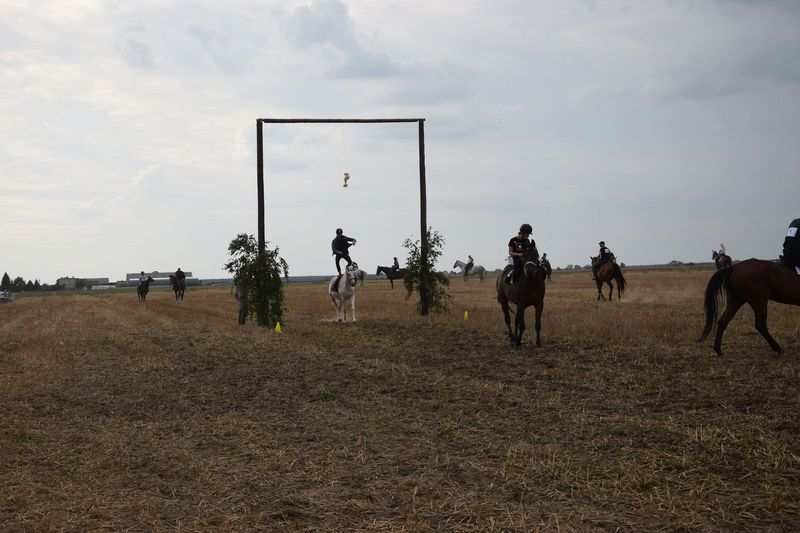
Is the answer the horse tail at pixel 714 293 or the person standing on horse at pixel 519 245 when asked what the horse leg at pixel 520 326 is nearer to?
the person standing on horse at pixel 519 245

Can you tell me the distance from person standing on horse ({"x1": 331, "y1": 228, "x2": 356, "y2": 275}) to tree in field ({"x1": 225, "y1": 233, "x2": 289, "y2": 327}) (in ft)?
5.57

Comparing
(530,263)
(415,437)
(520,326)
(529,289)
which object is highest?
(530,263)

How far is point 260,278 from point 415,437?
1706cm

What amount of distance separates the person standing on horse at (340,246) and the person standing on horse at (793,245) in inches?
577

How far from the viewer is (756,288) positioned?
1328 centimetres

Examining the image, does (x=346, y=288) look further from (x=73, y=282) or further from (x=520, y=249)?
(x=73, y=282)

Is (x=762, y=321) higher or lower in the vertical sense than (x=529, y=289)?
lower

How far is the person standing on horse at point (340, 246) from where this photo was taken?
2547 cm

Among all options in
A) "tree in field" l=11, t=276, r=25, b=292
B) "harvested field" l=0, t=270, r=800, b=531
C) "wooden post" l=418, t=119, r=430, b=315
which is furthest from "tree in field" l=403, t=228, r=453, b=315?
"tree in field" l=11, t=276, r=25, b=292

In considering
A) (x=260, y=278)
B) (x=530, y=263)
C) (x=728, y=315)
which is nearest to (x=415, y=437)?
(x=728, y=315)

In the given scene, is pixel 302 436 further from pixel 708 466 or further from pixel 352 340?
pixel 352 340

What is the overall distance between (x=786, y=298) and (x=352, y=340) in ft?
31.8

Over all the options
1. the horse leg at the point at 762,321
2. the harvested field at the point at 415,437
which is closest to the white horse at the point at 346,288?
the harvested field at the point at 415,437

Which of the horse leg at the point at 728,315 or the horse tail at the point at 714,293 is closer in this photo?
the horse leg at the point at 728,315
